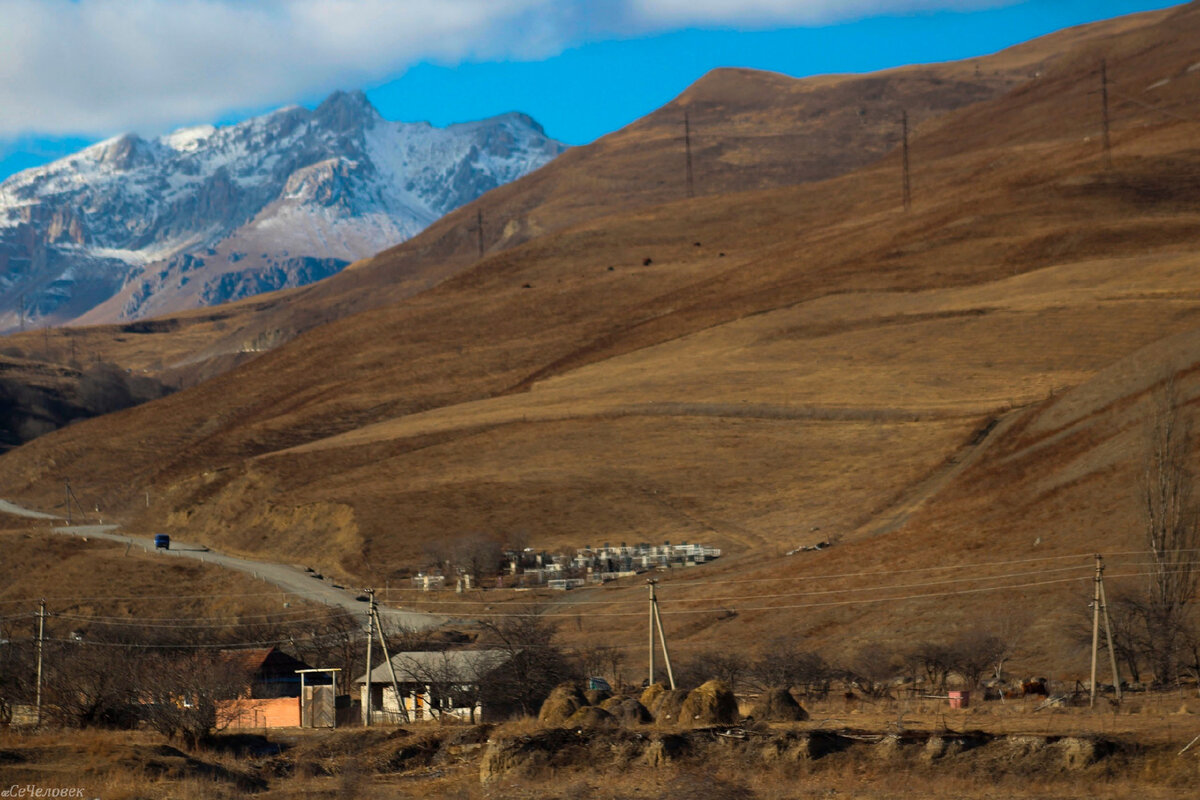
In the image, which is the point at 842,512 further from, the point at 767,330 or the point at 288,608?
the point at 767,330

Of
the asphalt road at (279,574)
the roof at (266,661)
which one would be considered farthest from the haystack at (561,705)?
the asphalt road at (279,574)

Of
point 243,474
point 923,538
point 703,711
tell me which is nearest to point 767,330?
point 243,474

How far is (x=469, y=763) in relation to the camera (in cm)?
2888

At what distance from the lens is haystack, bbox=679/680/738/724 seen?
1203 inches

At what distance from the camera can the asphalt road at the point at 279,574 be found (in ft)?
223

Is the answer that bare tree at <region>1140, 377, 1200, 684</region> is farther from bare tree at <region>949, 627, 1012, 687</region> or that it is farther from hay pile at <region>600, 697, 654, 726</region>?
hay pile at <region>600, 697, 654, 726</region>

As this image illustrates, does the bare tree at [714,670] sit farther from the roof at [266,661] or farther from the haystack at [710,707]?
the roof at [266,661]

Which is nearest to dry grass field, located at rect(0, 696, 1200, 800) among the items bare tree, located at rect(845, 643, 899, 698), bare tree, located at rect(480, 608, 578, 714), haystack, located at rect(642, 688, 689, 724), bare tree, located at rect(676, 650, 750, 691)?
haystack, located at rect(642, 688, 689, 724)

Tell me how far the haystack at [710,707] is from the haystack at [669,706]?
1.44 feet

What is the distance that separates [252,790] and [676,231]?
160729 mm

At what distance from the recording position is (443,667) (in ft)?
143

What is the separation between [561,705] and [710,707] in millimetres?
3691

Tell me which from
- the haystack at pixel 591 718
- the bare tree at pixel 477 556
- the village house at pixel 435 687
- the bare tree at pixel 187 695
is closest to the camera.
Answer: the haystack at pixel 591 718

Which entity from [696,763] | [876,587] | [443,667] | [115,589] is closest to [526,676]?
[443,667]
